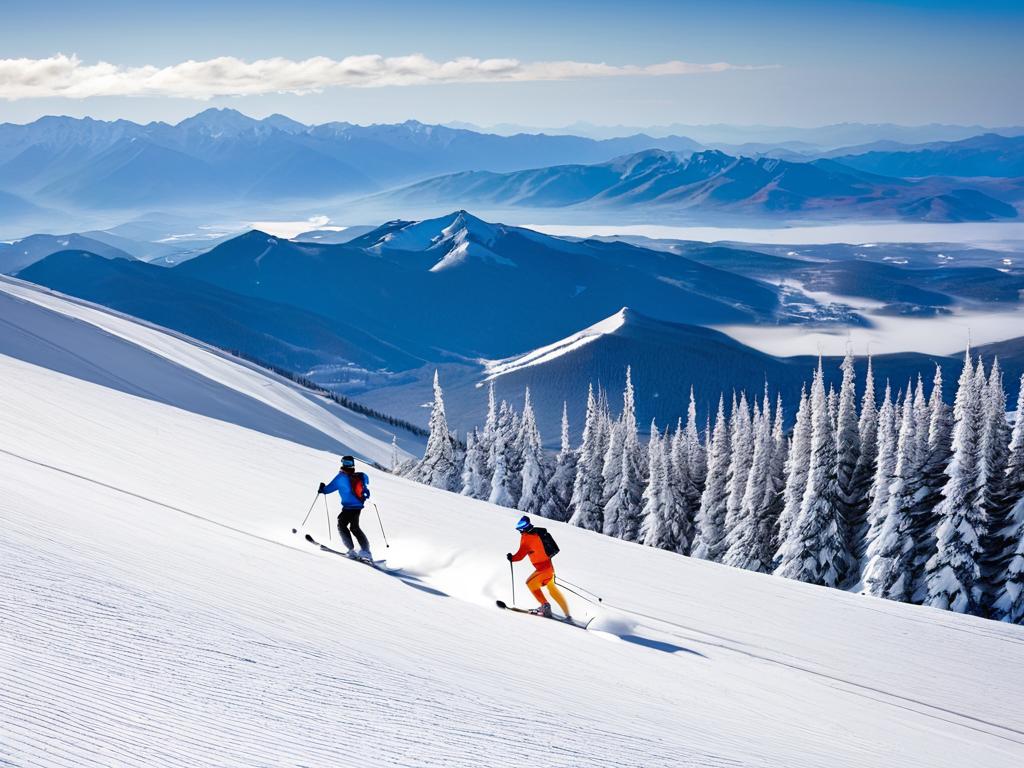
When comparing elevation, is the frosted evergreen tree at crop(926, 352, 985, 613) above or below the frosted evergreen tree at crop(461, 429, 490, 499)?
above

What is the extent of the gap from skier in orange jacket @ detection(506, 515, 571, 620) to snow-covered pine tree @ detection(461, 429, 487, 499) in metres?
31.5

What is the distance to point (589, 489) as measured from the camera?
4541cm

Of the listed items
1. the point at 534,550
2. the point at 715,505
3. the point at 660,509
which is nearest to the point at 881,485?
the point at 715,505

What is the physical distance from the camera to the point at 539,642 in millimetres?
13414

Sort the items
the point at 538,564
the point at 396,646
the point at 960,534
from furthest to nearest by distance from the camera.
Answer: the point at 960,534
the point at 538,564
the point at 396,646

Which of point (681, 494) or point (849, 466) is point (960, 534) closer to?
point (849, 466)

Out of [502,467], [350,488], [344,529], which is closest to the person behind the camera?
[350,488]

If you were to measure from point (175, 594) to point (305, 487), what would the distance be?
1143 centimetres

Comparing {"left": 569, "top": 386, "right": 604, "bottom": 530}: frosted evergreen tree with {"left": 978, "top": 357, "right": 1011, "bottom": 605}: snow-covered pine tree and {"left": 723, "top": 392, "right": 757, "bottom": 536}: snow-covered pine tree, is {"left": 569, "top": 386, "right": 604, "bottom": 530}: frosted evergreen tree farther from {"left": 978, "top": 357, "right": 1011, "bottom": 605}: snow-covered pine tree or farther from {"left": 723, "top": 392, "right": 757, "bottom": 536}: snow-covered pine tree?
{"left": 978, "top": 357, "right": 1011, "bottom": 605}: snow-covered pine tree

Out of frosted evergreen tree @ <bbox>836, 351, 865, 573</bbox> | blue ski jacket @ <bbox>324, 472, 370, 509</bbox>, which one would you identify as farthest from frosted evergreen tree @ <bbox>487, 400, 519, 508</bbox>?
blue ski jacket @ <bbox>324, 472, 370, 509</bbox>

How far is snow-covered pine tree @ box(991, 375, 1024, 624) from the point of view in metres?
26.5

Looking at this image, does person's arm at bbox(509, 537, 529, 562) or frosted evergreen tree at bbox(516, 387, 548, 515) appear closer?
person's arm at bbox(509, 537, 529, 562)

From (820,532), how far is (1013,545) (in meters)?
6.68

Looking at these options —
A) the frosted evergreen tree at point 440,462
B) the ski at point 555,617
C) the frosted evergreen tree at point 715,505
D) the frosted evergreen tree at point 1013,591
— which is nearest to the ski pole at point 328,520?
the ski at point 555,617
